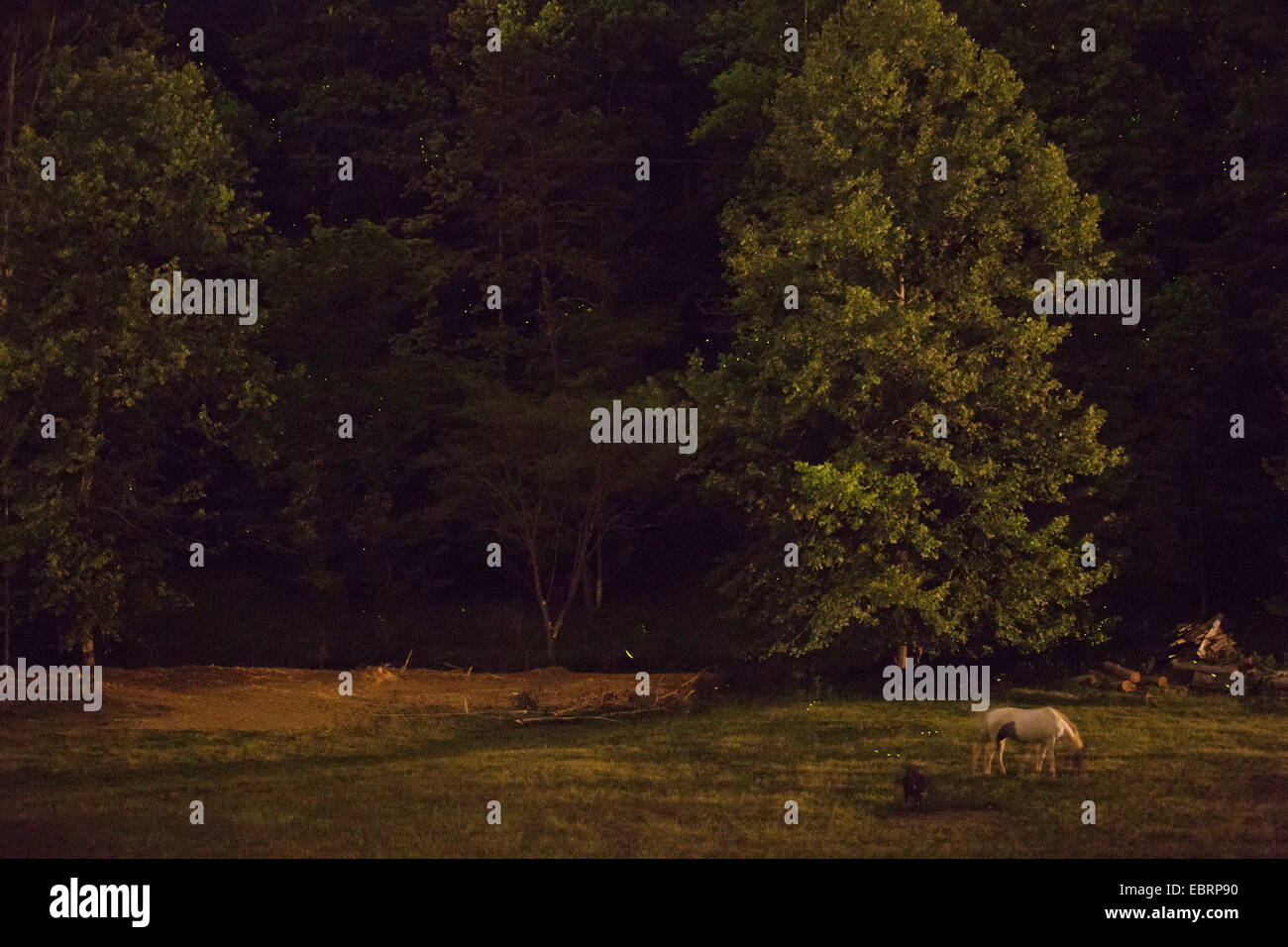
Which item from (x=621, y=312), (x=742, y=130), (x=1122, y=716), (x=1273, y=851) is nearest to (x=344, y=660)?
(x=621, y=312)

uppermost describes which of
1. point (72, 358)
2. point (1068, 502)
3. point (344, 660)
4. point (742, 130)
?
point (742, 130)

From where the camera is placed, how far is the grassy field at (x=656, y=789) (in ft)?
48.1

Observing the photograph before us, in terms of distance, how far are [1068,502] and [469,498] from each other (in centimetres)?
1410

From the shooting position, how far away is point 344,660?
37406mm

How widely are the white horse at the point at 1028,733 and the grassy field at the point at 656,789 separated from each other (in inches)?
11.5

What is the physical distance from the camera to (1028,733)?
695 inches

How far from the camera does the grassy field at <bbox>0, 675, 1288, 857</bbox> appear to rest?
48.1 ft

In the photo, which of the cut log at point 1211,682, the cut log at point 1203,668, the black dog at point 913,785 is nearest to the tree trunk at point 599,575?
the cut log at point 1203,668

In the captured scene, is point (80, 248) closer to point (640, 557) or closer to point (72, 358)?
point (72, 358)

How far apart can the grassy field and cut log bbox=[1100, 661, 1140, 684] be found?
5.57 feet

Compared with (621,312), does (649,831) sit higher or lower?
lower
